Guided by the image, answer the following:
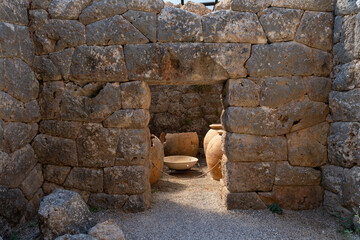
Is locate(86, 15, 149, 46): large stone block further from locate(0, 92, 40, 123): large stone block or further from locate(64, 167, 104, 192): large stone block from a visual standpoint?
locate(64, 167, 104, 192): large stone block

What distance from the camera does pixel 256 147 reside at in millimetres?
3635

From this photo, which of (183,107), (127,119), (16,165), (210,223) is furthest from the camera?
(183,107)

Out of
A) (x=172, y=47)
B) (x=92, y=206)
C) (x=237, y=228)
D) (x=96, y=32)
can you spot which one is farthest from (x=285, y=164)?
(x=96, y=32)

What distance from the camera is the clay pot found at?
6898 millimetres

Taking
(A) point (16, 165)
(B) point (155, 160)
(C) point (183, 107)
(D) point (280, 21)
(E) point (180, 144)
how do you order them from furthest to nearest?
(C) point (183, 107) → (E) point (180, 144) → (B) point (155, 160) → (D) point (280, 21) → (A) point (16, 165)

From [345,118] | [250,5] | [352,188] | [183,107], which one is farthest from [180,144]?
[352,188]

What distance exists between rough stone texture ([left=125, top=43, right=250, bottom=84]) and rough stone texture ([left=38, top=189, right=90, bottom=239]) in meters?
1.70

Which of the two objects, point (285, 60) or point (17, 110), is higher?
point (285, 60)

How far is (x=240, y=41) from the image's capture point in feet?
11.9

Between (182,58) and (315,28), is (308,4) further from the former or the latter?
(182,58)

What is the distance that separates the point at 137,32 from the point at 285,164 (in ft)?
8.72

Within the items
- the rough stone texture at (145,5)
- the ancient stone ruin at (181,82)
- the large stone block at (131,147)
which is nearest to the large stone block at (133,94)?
the ancient stone ruin at (181,82)

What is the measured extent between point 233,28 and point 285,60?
81 centimetres

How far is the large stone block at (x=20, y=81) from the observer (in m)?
3.19
